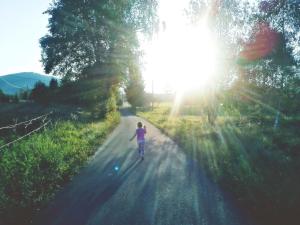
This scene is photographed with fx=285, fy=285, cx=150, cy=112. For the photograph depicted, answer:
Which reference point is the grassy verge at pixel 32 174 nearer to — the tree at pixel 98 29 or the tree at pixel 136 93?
the tree at pixel 98 29

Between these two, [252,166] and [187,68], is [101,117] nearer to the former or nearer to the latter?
[187,68]

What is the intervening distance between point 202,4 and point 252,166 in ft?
60.3

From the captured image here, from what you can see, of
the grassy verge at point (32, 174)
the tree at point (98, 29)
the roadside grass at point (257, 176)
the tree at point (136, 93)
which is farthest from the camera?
the tree at point (136, 93)

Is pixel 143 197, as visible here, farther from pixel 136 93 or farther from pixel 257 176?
pixel 136 93

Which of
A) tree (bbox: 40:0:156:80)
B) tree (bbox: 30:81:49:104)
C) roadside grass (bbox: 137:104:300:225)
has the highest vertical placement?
tree (bbox: 40:0:156:80)

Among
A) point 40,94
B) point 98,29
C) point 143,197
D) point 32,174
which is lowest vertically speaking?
point 143,197

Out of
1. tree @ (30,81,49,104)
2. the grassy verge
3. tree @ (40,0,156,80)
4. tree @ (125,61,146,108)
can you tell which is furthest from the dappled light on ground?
tree @ (125,61,146,108)

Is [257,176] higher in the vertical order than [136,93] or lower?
lower

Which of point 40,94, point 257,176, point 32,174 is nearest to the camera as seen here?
point 257,176

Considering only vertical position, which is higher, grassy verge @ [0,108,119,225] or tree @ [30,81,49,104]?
tree @ [30,81,49,104]

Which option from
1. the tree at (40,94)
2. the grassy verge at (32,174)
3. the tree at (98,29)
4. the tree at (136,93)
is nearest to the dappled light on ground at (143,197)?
the grassy verge at (32,174)

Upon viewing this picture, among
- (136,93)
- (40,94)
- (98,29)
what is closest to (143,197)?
(98,29)

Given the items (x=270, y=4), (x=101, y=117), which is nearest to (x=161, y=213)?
(x=270, y=4)

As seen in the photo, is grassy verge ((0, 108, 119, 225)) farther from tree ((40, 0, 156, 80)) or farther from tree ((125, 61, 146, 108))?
tree ((125, 61, 146, 108))
